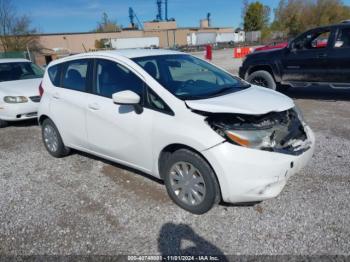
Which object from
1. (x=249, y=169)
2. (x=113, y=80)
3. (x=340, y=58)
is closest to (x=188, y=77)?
(x=113, y=80)

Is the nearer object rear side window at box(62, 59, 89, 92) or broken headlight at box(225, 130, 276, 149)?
broken headlight at box(225, 130, 276, 149)

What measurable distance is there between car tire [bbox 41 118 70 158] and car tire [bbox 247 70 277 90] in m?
5.60

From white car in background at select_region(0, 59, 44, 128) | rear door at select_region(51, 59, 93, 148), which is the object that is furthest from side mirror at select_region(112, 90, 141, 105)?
white car in background at select_region(0, 59, 44, 128)

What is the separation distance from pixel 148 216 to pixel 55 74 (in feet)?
9.22

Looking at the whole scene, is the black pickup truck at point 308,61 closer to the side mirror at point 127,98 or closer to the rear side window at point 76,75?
the rear side window at point 76,75

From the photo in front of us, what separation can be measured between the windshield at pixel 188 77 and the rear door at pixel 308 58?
4338mm

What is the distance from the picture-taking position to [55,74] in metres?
4.57

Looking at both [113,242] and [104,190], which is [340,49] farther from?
[113,242]

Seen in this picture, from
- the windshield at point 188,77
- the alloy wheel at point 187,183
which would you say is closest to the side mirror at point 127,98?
the windshield at point 188,77

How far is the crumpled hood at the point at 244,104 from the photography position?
281 cm

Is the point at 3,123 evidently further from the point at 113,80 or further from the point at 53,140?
the point at 113,80

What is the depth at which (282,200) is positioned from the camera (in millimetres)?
3250

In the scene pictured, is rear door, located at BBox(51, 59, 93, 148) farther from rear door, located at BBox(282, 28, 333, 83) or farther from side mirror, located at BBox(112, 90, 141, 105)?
rear door, located at BBox(282, 28, 333, 83)

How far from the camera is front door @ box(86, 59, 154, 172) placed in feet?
10.7
